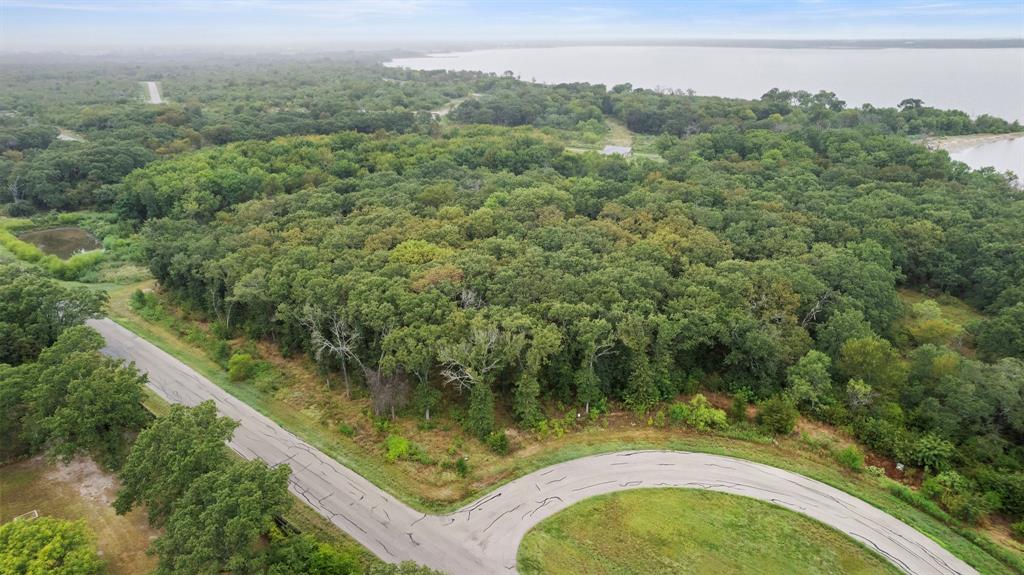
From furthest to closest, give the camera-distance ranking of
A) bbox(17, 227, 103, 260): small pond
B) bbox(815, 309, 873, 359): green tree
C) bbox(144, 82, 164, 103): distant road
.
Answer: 1. bbox(144, 82, 164, 103): distant road
2. bbox(17, 227, 103, 260): small pond
3. bbox(815, 309, 873, 359): green tree

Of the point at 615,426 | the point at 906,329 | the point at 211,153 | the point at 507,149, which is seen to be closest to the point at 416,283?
the point at 615,426

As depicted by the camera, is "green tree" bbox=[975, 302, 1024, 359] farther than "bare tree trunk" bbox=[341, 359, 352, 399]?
Yes

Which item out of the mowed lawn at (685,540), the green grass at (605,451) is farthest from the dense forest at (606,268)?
the mowed lawn at (685,540)

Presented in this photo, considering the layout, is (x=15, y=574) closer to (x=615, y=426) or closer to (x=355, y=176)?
(x=615, y=426)

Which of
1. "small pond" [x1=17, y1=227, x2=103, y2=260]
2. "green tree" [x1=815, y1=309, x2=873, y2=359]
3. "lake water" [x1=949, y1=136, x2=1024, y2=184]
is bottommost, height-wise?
"small pond" [x1=17, y1=227, x2=103, y2=260]

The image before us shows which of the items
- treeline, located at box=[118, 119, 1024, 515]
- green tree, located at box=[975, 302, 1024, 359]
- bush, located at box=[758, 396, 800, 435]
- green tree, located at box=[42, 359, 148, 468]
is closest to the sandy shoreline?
treeline, located at box=[118, 119, 1024, 515]

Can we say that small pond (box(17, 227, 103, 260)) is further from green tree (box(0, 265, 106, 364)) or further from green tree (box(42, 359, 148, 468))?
green tree (box(42, 359, 148, 468))

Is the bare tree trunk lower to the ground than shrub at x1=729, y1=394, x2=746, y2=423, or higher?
lower
